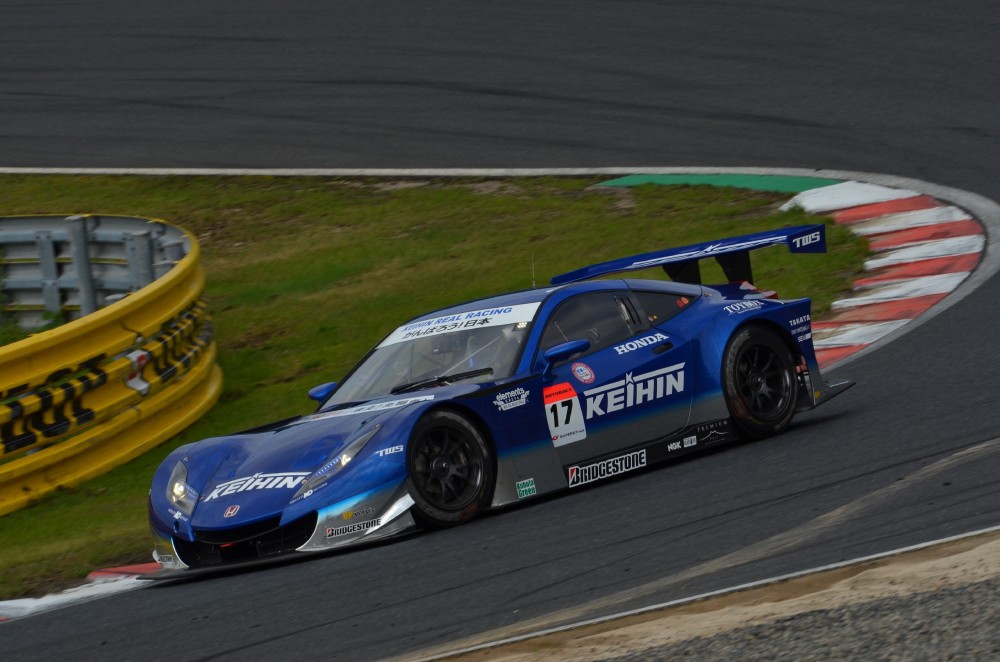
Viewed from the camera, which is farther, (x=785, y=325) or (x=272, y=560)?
(x=785, y=325)

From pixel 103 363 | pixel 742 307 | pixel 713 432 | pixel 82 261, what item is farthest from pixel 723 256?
pixel 82 261

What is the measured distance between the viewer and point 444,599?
18.6 ft

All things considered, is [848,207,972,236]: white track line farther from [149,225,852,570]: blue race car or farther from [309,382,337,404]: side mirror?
[309,382,337,404]: side mirror

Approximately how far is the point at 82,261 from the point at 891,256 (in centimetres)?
697

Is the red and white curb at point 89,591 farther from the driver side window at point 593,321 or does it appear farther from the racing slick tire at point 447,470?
the driver side window at point 593,321

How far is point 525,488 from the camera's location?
7.32m

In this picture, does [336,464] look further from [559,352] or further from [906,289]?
[906,289]

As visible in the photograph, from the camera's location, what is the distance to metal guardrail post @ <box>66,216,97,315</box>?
12766 mm

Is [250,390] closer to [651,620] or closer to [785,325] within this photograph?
[785,325]
